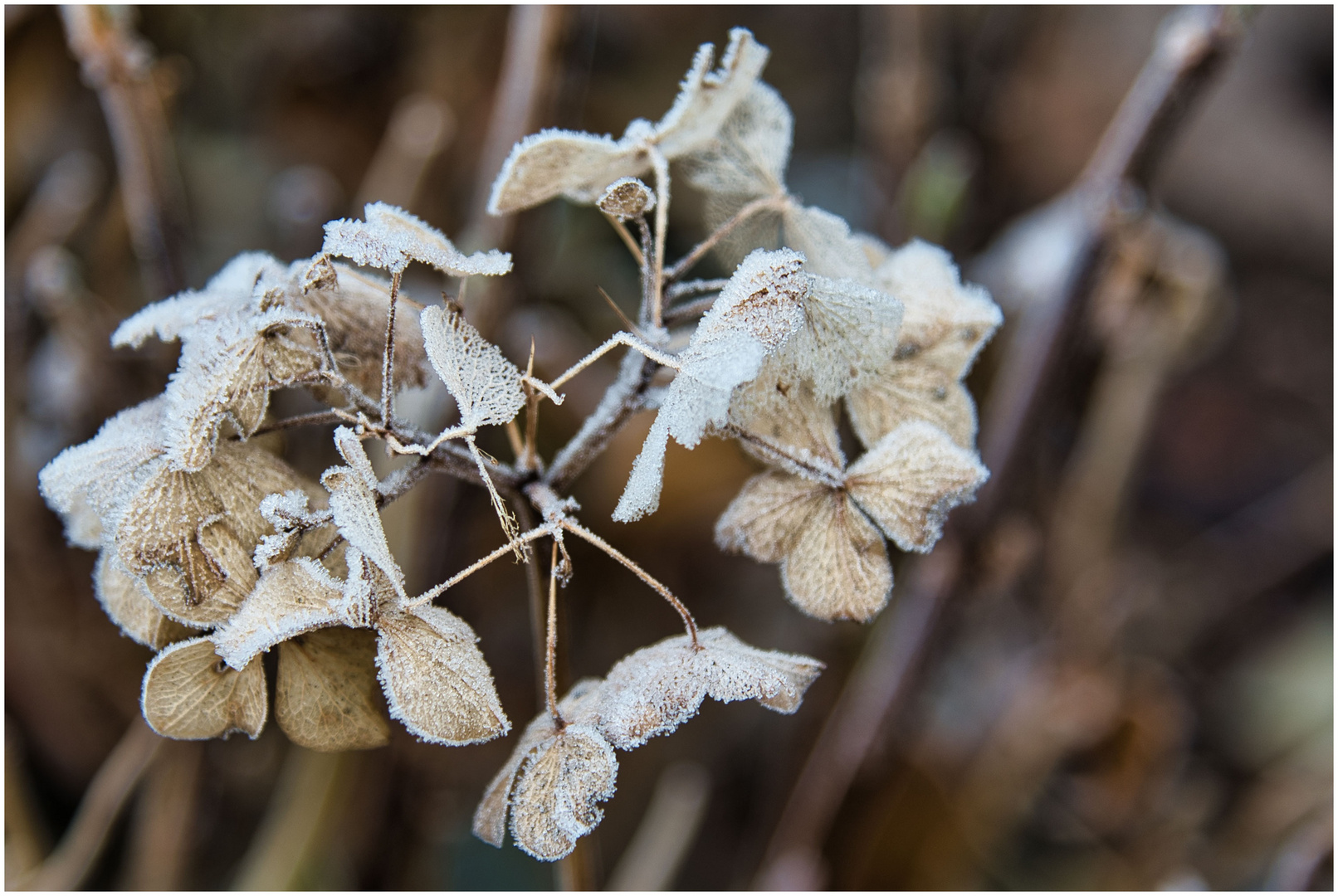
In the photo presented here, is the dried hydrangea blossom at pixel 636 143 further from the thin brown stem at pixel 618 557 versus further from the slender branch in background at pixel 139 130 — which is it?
the slender branch in background at pixel 139 130

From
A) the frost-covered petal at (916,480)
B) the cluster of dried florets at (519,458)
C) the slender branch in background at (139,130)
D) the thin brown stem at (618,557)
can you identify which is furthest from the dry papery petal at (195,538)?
the slender branch in background at (139,130)

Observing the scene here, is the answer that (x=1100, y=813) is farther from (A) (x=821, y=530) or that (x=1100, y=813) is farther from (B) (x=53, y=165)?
(B) (x=53, y=165)

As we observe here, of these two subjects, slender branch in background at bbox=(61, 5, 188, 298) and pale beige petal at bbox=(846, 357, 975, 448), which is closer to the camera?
pale beige petal at bbox=(846, 357, 975, 448)

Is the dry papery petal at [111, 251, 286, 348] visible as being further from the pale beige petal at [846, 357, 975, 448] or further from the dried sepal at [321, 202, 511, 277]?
the pale beige petal at [846, 357, 975, 448]

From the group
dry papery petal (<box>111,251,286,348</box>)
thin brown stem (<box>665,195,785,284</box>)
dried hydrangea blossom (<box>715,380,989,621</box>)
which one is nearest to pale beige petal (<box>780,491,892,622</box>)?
dried hydrangea blossom (<box>715,380,989,621</box>)

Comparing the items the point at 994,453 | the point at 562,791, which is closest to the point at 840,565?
the point at 562,791
